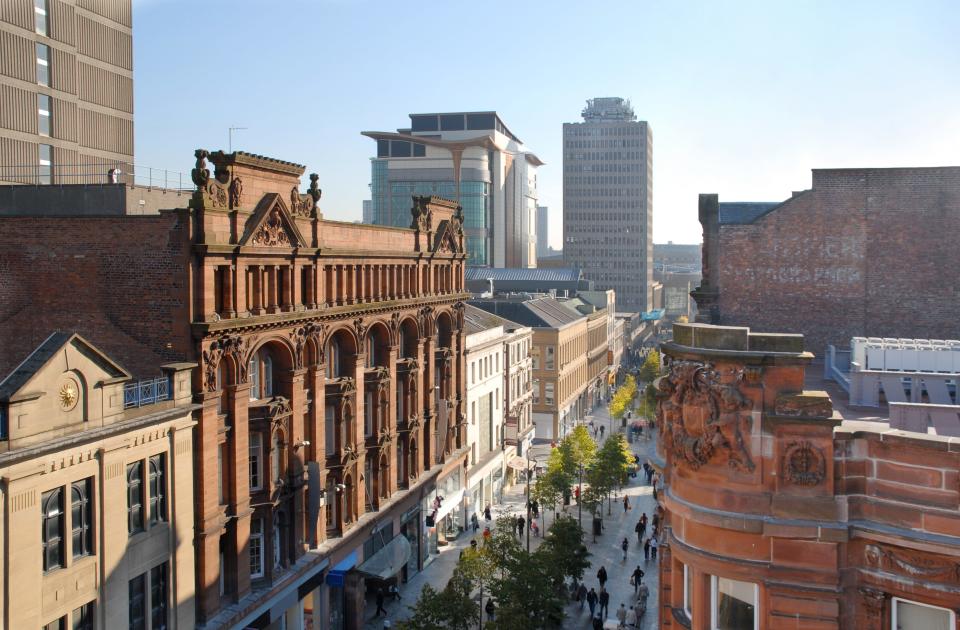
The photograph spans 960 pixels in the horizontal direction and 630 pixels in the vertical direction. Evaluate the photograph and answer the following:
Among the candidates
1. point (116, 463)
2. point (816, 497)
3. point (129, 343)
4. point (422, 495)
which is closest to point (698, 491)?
point (816, 497)

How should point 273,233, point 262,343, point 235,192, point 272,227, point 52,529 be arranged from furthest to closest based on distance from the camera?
point 273,233, point 272,227, point 262,343, point 235,192, point 52,529

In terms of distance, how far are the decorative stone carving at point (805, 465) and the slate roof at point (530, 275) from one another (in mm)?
138693

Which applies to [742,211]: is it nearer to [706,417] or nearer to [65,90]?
[706,417]

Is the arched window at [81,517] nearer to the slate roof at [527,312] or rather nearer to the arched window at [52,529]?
the arched window at [52,529]

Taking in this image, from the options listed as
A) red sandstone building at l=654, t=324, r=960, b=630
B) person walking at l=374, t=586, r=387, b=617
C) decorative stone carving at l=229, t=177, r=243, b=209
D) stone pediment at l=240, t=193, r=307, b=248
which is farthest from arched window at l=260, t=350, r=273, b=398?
red sandstone building at l=654, t=324, r=960, b=630

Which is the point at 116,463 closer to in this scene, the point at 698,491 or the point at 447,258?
the point at 698,491

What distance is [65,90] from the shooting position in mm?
50812

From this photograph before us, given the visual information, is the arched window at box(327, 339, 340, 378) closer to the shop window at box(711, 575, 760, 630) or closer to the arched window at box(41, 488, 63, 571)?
the arched window at box(41, 488, 63, 571)

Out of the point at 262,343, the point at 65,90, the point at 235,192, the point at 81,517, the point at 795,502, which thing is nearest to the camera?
the point at 795,502

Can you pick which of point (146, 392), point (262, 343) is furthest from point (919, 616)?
point (262, 343)

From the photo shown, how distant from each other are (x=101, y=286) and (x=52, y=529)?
10807 millimetres

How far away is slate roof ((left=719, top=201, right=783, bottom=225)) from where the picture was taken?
35469 millimetres

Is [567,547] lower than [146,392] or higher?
lower

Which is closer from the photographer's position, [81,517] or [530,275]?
[81,517]
